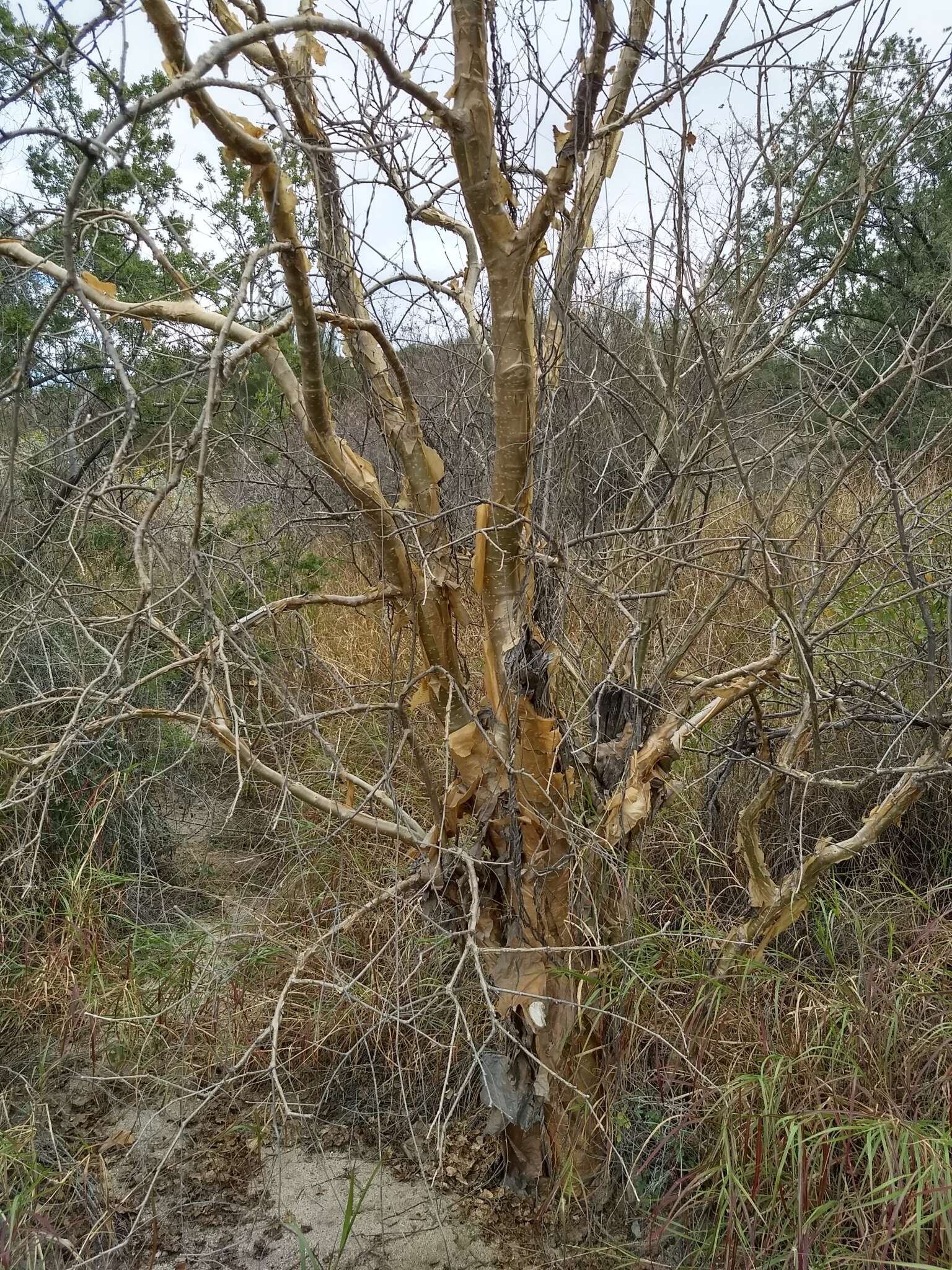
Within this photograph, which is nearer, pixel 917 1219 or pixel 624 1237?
pixel 917 1219

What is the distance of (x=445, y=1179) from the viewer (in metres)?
2.36

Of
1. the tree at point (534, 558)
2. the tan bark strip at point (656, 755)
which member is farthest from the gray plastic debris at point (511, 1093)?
the tan bark strip at point (656, 755)

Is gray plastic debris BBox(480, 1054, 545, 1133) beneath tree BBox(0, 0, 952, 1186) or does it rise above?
beneath

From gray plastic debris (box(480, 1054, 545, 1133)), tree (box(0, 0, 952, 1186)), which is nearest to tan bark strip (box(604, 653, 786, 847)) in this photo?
tree (box(0, 0, 952, 1186))

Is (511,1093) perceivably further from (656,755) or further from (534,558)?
(534,558)

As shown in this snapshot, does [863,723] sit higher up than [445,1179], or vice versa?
[863,723]

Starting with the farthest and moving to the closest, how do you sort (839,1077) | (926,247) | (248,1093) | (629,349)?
(926,247), (629,349), (248,1093), (839,1077)

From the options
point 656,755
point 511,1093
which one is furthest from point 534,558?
point 511,1093

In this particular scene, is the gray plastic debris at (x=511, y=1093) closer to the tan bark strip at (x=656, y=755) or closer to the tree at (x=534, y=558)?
the tree at (x=534, y=558)

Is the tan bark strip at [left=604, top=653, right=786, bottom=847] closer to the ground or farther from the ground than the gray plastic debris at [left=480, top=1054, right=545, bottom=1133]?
farther from the ground

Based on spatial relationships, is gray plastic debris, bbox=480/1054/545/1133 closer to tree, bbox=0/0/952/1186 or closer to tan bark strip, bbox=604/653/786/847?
tree, bbox=0/0/952/1186

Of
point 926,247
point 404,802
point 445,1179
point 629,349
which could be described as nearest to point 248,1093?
point 445,1179

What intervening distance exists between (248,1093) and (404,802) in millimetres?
1164

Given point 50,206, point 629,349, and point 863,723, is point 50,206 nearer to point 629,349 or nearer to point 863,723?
point 863,723
